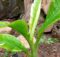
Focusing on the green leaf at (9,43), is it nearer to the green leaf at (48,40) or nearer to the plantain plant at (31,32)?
the plantain plant at (31,32)

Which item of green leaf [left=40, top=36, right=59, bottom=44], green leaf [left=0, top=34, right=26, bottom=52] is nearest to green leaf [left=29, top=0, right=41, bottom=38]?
green leaf [left=0, top=34, right=26, bottom=52]

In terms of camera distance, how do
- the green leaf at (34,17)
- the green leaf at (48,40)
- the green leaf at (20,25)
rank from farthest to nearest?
the green leaf at (48,40) → the green leaf at (34,17) → the green leaf at (20,25)

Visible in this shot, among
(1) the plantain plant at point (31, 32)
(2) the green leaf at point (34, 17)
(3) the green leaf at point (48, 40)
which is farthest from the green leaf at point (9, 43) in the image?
(3) the green leaf at point (48, 40)

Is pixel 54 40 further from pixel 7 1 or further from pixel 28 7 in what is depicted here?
pixel 7 1

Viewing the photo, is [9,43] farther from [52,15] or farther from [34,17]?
[52,15]

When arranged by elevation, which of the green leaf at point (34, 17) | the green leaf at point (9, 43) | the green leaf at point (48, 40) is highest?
the green leaf at point (34, 17)

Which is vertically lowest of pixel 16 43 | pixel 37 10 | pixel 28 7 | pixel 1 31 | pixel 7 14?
pixel 7 14

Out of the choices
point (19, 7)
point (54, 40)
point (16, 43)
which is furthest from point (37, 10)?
point (19, 7)

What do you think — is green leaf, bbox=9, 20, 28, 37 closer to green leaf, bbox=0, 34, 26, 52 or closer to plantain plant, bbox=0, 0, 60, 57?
plantain plant, bbox=0, 0, 60, 57
